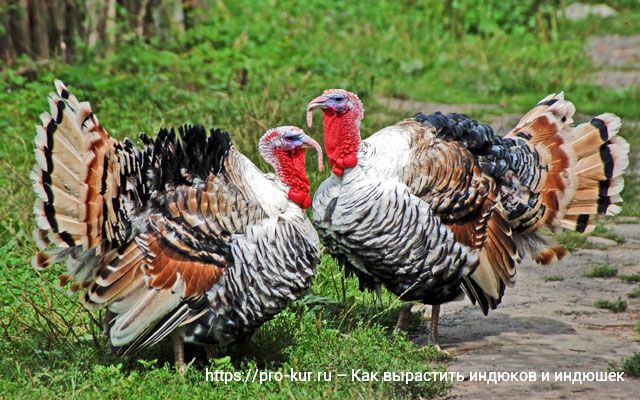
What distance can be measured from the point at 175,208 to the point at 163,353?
37.3 inches

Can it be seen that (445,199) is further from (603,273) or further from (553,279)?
(603,273)

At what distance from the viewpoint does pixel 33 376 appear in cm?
565

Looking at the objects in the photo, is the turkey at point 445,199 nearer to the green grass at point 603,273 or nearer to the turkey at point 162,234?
the turkey at point 162,234

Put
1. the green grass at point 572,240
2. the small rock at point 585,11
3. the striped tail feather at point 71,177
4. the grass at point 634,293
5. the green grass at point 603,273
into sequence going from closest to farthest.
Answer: the striped tail feather at point 71,177 < the grass at point 634,293 < the green grass at point 603,273 < the green grass at point 572,240 < the small rock at point 585,11

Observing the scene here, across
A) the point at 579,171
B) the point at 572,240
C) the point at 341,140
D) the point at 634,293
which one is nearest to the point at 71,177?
the point at 341,140

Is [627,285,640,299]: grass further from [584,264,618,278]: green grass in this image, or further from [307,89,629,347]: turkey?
[307,89,629,347]: turkey

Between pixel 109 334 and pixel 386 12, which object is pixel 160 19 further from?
pixel 109 334

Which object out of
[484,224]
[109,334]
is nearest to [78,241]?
[109,334]

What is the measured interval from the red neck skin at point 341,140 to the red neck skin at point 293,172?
0.33 meters

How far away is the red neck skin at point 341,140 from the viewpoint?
244 inches

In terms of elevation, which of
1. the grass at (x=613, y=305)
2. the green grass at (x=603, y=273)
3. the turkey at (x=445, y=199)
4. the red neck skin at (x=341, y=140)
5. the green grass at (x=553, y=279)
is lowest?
the green grass at (x=553, y=279)

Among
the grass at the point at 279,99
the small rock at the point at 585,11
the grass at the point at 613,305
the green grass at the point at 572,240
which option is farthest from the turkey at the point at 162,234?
the small rock at the point at 585,11

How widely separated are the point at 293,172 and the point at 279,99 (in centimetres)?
362

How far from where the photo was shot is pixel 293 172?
593 centimetres
